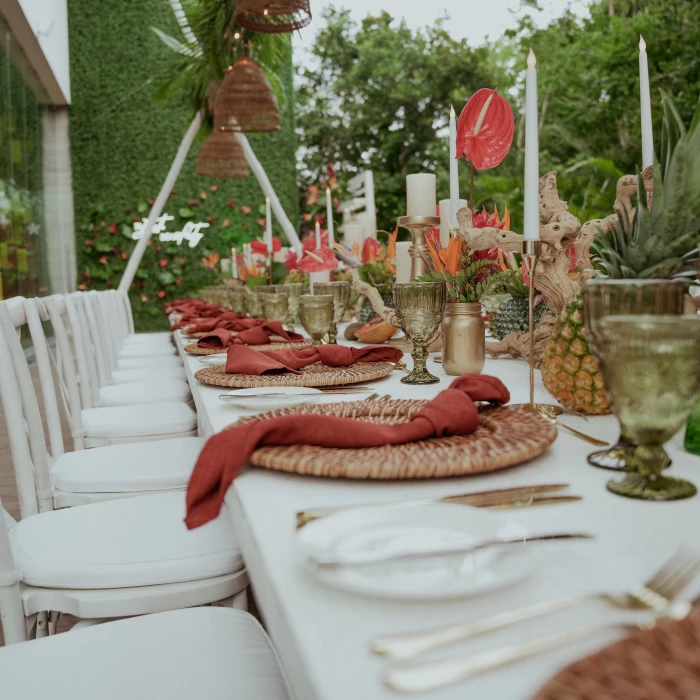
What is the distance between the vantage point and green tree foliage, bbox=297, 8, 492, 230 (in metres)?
15.0

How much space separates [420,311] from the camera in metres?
1.36

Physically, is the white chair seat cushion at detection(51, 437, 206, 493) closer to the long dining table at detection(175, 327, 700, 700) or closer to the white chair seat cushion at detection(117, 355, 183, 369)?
the long dining table at detection(175, 327, 700, 700)

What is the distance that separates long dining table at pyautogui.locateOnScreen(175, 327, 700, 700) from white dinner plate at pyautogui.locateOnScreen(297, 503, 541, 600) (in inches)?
0.5

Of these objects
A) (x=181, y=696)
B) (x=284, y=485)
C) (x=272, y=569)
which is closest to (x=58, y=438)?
(x=181, y=696)

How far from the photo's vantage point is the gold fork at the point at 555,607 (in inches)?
17.0

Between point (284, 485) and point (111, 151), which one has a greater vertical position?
point (111, 151)

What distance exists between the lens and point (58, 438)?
199 cm

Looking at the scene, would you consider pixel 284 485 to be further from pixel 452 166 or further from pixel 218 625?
pixel 452 166

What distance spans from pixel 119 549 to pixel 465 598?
2.89ft

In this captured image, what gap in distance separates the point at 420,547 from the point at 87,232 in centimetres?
967

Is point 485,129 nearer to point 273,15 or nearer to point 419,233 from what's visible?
point 419,233

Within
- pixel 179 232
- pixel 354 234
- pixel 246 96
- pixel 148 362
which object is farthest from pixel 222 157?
pixel 179 232

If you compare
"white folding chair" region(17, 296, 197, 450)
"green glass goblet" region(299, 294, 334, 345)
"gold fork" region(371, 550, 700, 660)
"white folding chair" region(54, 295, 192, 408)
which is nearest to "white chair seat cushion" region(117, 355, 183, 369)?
"white folding chair" region(54, 295, 192, 408)

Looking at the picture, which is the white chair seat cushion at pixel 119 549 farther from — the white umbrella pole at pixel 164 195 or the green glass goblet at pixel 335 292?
the white umbrella pole at pixel 164 195
